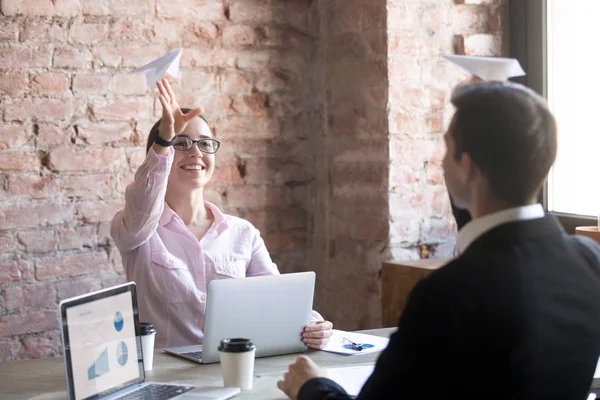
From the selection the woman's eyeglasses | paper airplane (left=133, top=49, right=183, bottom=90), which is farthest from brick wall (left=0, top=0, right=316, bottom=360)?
paper airplane (left=133, top=49, right=183, bottom=90)

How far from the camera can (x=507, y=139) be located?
1409 millimetres

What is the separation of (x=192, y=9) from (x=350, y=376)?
1.75 m

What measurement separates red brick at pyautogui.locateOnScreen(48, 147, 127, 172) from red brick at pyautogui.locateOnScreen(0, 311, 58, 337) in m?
0.49

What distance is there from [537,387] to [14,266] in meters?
2.00

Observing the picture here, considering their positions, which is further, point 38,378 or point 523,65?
point 523,65

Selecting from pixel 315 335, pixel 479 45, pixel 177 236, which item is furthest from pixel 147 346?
pixel 479 45

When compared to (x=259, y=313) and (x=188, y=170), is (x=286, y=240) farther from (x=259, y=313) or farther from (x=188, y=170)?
(x=259, y=313)

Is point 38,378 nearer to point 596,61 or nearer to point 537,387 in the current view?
point 537,387

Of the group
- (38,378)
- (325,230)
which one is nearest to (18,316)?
(38,378)

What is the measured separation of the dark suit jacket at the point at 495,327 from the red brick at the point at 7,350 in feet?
6.01

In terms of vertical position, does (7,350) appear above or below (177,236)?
below

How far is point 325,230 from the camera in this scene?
11.5 ft

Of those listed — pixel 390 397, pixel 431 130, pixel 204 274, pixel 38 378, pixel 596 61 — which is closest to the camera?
pixel 390 397

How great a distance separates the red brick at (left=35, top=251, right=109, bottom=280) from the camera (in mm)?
2951
